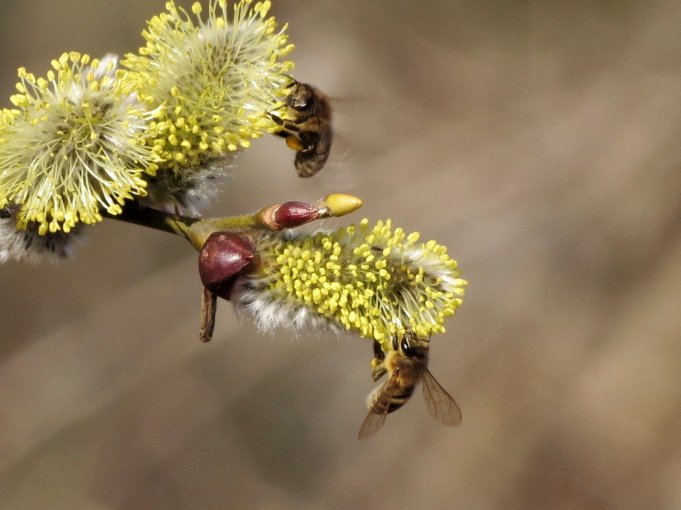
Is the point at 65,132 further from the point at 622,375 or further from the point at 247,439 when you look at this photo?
the point at 622,375

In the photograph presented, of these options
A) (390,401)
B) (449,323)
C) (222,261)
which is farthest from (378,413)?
(449,323)

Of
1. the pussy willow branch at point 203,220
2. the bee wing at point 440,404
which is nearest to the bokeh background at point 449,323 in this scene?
the bee wing at point 440,404

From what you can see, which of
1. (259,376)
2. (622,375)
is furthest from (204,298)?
(622,375)

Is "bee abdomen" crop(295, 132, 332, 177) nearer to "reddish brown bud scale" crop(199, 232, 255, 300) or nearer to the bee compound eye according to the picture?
the bee compound eye

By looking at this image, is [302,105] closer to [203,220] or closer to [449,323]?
[203,220]

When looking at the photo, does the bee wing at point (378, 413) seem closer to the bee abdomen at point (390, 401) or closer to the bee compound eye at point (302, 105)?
the bee abdomen at point (390, 401)

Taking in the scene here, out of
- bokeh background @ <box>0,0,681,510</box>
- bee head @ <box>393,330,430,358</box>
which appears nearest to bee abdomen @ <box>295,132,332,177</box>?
bee head @ <box>393,330,430,358</box>
